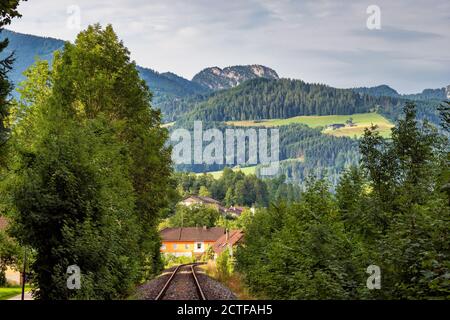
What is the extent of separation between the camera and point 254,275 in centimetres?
2973

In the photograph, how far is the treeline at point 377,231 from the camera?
1130cm

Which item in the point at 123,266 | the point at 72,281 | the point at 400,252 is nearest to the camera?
→ the point at 400,252

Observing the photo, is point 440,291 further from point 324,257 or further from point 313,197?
point 313,197

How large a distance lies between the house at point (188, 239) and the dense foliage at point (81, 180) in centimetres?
10378

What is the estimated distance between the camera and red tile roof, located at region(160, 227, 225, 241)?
5226 inches

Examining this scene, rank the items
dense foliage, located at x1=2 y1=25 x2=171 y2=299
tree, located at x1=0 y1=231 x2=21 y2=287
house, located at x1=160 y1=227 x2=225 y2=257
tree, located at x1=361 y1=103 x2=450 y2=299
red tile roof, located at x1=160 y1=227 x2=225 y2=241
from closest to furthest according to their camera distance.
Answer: tree, located at x1=361 y1=103 x2=450 y2=299
dense foliage, located at x1=2 y1=25 x2=171 y2=299
tree, located at x1=0 y1=231 x2=21 y2=287
red tile roof, located at x1=160 y1=227 x2=225 y2=241
house, located at x1=160 y1=227 x2=225 y2=257

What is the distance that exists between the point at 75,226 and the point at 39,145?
321 cm

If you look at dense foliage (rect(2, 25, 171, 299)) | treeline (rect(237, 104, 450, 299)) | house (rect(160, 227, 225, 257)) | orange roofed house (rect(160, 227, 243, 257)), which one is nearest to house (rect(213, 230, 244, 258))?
dense foliage (rect(2, 25, 171, 299))

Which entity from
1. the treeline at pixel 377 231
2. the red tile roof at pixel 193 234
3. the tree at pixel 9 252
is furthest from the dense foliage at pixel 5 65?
the red tile roof at pixel 193 234

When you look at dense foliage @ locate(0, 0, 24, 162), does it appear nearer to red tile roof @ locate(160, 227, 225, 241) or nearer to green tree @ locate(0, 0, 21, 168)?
green tree @ locate(0, 0, 21, 168)

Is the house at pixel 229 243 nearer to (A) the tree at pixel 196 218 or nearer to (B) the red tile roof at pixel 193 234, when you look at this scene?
(B) the red tile roof at pixel 193 234

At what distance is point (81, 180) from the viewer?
15.1 m

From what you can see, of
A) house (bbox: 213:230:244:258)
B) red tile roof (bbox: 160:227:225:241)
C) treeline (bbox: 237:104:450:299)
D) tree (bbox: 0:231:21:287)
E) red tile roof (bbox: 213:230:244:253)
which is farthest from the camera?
red tile roof (bbox: 160:227:225:241)
